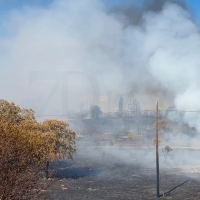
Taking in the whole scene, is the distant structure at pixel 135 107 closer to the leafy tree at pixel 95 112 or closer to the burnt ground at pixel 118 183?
the leafy tree at pixel 95 112

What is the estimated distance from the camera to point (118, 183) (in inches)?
1092

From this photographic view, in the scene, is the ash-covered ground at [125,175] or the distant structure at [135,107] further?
the distant structure at [135,107]

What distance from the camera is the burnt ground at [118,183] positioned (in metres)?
22.8

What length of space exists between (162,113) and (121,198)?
3157 inches

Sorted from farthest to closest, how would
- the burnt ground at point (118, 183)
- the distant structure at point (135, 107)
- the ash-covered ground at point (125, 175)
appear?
the distant structure at point (135, 107) → the ash-covered ground at point (125, 175) → the burnt ground at point (118, 183)

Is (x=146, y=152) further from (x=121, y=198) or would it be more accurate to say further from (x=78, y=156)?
(x=121, y=198)

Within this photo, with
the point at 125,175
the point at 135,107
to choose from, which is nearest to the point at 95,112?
the point at 135,107

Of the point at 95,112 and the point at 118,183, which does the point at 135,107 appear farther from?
the point at 118,183

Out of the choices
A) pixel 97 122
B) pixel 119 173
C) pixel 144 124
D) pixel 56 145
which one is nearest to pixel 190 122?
pixel 119 173

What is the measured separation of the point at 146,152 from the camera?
5038cm

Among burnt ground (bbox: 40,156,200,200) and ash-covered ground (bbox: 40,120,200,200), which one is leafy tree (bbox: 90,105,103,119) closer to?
ash-covered ground (bbox: 40,120,200,200)

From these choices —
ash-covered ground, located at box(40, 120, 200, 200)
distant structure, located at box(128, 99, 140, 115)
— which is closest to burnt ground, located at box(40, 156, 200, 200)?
ash-covered ground, located at box(40, 120, 200, 200)

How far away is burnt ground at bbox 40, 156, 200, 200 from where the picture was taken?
2277cm

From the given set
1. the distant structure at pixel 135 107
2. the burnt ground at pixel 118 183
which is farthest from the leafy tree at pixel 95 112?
the burnt ground at pixel 118 183
